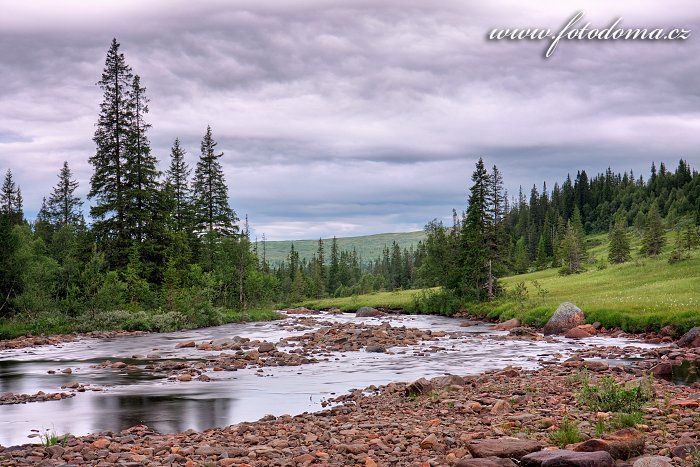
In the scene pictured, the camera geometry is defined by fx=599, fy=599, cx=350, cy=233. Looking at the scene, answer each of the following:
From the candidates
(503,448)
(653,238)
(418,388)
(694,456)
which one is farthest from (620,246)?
(503,448)

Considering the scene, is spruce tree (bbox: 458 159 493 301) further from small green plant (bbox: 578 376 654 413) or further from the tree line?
small green plant (bbox: 578 376 654 413)

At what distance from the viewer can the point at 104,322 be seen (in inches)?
1761

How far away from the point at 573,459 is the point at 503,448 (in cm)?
132

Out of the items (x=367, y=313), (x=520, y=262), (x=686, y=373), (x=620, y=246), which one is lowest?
(x=367, y=313)

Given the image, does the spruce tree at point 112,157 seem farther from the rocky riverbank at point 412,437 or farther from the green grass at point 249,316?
the rocky riverbank at point 412,437

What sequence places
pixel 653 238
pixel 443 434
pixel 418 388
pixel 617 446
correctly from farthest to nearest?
pixel 653 238 → pixel 418 388 → pixel 443 434 → pixel 617 446

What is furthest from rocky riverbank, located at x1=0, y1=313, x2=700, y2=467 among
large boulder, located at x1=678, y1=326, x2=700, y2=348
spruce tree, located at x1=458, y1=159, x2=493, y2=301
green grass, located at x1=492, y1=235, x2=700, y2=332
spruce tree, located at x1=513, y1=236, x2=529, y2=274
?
spruce tree, located at x1=513, y1=236, x2=529, y2=274

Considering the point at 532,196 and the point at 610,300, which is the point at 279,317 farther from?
the point at 532,196

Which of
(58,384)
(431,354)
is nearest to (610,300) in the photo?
(431,354)

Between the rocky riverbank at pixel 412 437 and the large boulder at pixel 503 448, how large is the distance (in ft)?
0.05

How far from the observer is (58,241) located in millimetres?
62281

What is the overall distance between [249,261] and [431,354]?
138 feet

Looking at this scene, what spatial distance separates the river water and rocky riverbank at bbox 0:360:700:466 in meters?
2.00

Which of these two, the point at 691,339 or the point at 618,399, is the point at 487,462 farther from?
the point at 691,339
